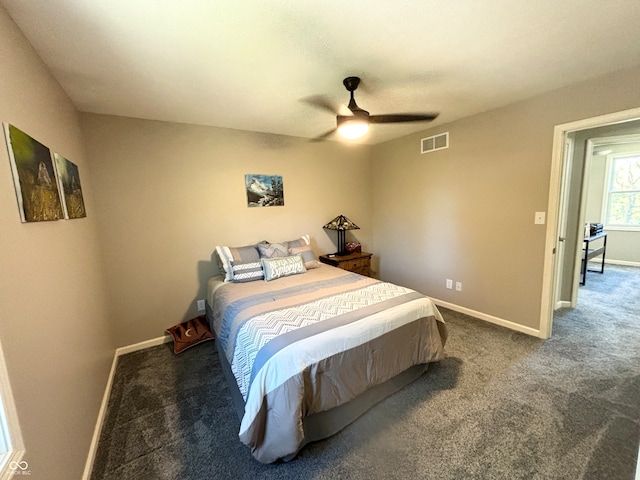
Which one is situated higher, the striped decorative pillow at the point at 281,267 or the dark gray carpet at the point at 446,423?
the striped decorative pillow at the point at 281,267

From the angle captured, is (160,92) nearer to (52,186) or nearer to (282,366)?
(52,186)

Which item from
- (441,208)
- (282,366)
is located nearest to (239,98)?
(282,366)

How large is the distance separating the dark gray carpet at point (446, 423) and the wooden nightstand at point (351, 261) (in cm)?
165

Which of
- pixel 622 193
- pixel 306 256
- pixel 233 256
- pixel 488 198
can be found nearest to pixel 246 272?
pixel 233 256

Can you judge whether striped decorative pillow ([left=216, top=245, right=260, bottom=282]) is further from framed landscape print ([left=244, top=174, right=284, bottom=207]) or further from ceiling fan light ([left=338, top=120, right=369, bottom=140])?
ceiling fan light ([left=338, top=120, right=369, bottom=140])

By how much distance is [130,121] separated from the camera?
2.62 metres

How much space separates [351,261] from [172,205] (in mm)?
2340

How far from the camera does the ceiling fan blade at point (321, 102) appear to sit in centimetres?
237

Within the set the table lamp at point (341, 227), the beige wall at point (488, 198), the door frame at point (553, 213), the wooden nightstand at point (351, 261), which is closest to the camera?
the door frame at point (553, 213)

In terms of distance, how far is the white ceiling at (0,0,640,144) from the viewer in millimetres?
1322

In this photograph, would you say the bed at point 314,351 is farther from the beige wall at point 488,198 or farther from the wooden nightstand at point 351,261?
the beige wall at point 488,198

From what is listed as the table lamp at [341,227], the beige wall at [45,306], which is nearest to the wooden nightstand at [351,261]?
the table lamp at [341,227]

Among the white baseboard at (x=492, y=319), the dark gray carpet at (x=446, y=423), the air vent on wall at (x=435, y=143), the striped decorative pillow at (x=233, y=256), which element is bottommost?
the dark gray carpet at (x=446, y=423)

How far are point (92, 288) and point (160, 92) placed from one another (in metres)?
1.65
